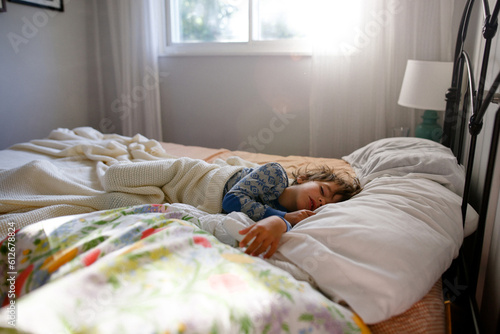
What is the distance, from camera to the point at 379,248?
85cm

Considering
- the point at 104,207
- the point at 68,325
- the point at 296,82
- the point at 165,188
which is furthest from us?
the point at 296,82

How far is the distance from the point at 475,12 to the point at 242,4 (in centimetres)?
167

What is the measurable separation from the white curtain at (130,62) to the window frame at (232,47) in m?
0.08

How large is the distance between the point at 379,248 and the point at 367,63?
6.47ft

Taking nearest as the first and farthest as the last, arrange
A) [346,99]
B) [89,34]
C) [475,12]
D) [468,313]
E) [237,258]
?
1. [237,258]
2. [468,313]
3. [475,12]
4. [346,99]
5. [89,34]

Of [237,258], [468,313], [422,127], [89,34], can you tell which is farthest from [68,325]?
[89,34]

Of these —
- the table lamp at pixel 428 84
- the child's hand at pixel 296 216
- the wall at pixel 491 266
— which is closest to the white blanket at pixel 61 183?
the child's hand at pixel 296 216

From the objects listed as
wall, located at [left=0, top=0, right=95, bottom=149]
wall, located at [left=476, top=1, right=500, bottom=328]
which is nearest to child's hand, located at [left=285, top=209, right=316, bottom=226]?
wall, located at [left=476, top=1, right=500, bottom=328]

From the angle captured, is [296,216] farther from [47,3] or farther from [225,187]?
[47,3]

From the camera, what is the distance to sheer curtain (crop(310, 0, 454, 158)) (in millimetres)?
2373

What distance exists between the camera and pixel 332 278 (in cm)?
84

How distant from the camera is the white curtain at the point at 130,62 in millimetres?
3209

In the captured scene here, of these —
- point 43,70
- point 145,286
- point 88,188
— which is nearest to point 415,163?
point 145,286

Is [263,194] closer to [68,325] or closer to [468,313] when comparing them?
[468,313]
